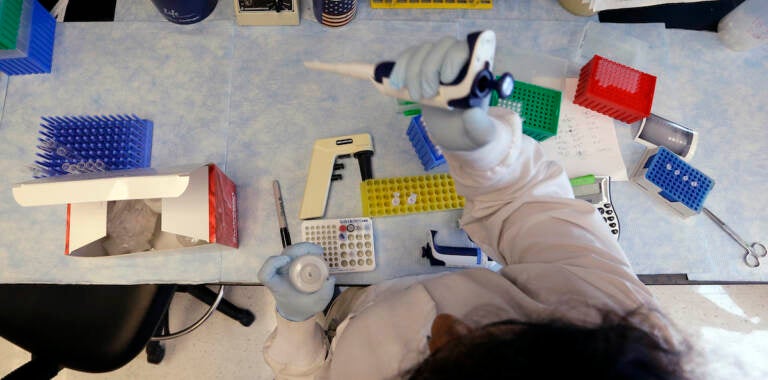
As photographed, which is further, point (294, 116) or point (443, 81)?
point (294, 116)

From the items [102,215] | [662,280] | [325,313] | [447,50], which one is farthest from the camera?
[325,313]

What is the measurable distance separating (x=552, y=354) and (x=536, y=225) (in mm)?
254

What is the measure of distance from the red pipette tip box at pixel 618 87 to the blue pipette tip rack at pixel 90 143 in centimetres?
79

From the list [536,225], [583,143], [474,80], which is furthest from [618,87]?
[474,80]

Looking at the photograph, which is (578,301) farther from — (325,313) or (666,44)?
(666,44)

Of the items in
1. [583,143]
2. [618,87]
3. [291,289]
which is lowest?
[291,289]

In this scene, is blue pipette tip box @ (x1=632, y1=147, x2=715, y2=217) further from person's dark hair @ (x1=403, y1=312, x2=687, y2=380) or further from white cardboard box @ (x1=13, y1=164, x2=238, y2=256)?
white cardboard box @ (x1=13, y1=164, x2=238, y2=256)

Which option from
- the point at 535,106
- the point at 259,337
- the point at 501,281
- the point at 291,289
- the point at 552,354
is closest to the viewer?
the point at 552,354

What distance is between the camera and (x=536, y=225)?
1.97 ft

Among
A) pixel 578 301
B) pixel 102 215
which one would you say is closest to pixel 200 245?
pixel 102 215

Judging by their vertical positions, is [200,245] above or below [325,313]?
above

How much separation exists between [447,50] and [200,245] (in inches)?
18.9

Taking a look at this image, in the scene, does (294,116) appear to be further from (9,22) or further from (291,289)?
(9,22)

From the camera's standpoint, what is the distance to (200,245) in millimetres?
671
